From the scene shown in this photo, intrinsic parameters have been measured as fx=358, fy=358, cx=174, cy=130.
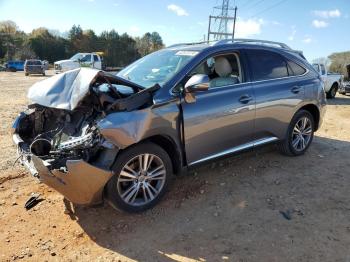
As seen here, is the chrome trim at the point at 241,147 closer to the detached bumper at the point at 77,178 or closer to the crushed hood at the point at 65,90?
the detached bumper at the point at 77,178

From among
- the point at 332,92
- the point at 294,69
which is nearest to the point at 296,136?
the point at 294,69

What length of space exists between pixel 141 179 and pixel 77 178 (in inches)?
31.5

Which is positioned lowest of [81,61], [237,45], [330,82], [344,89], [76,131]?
[76,131]

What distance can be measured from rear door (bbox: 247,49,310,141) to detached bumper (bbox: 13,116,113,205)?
8.26 feet

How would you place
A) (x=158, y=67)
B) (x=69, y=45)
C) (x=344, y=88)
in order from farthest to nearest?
(x=69, y=45)
(x=344, y=88)
(x=158, y=67)

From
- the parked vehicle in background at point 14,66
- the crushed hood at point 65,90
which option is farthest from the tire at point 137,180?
the parked vehicle in background at point 14,66

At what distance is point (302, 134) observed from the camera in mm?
6141

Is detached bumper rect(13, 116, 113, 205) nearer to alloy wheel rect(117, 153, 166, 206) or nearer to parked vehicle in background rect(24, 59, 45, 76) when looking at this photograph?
alloy wheel rect(117, 153, 166, 206)

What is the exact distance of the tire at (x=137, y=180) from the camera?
3.79 metres

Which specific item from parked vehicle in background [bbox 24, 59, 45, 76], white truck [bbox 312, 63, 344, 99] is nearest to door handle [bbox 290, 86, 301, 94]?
white truck [bbox 312, 63, 344, 99]

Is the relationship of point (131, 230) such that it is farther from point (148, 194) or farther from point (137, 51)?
point (137, 51)

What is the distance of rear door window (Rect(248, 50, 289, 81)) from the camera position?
17.0ft

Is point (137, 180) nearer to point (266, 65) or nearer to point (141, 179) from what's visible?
point (141, 179)

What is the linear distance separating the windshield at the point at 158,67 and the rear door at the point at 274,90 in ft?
Result: 3.56
